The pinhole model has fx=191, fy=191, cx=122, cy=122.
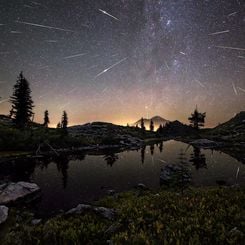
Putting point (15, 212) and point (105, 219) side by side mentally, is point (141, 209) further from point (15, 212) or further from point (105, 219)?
point (15, 212)

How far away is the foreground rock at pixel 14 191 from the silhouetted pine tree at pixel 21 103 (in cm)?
A: 3915

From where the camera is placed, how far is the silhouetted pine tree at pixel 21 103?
166ft

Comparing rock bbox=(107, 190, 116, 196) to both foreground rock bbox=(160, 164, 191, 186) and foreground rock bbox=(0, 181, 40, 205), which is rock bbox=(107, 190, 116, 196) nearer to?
foreground rock bbox=(160, 164, 191, 186)

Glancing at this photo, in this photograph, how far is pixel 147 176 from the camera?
71.6ft

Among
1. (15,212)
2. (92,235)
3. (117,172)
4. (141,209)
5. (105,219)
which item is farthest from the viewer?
(117,172)

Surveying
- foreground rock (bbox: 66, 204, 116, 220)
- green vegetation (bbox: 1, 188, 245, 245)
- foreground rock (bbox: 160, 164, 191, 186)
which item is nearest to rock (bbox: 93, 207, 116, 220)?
foreground rock (bbox: 66, 204, 116, 220)

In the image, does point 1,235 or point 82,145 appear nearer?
point 1,235

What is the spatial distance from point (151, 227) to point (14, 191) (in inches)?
430

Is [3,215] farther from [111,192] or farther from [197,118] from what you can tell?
[197,118]

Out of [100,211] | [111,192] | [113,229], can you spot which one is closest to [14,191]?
[111,192]

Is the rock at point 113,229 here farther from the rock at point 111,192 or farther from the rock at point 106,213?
the rock at point 111,192

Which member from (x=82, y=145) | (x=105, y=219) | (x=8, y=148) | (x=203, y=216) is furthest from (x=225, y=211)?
(x=82, y=145)

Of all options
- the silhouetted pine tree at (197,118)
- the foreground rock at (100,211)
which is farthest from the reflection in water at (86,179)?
the silhouetted pine tree at (197,118)

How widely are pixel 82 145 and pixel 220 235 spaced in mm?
52305
